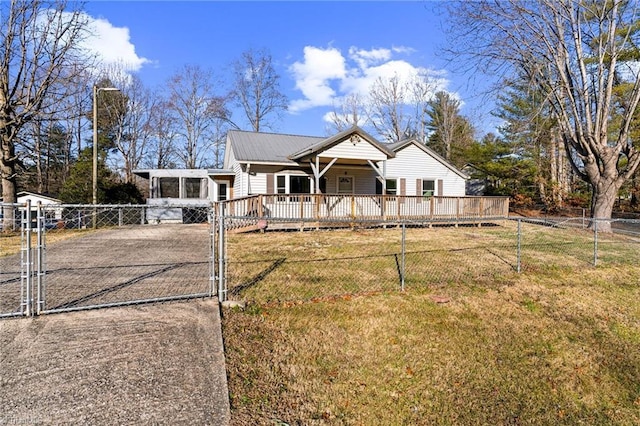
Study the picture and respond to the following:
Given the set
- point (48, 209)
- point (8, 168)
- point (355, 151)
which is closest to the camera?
point (48, 209)

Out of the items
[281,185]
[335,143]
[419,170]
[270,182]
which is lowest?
[281,185]

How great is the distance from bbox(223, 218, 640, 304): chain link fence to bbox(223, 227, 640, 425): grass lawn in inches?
13.5

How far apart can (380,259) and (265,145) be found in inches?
467

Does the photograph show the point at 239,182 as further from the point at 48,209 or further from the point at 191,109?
the point at 191,109

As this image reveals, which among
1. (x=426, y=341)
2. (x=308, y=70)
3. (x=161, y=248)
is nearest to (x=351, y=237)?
(x=161, y=248)

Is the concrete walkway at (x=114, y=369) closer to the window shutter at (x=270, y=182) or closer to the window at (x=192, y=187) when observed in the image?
the window shutter at (x=270, y=182)

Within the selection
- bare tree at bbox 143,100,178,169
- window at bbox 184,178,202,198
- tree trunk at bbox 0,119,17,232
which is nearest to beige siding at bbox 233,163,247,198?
window at bbox 184,178,202,198

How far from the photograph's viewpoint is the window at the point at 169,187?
855 inches

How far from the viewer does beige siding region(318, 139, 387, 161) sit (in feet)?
48.8

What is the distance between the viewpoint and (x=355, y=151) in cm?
1525

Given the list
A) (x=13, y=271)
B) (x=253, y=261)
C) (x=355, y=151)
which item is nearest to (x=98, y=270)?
(x=13, y=271)

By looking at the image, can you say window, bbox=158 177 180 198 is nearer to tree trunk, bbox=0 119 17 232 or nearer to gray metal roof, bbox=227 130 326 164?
gray metal roof, bbox=227 130 326 164

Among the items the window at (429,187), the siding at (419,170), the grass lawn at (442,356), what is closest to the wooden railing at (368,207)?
the siding at (419,170)

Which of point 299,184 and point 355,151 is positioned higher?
point 355,151
